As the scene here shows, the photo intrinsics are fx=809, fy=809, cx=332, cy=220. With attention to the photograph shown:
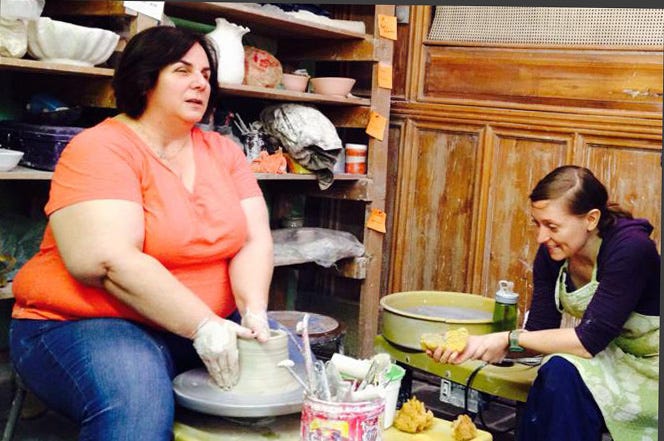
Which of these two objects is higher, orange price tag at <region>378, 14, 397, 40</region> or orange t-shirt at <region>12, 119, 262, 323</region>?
orange price tag at <region>378, 14, 397, 40</region>

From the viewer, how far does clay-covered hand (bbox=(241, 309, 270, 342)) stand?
169 cm

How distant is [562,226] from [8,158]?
134 cm

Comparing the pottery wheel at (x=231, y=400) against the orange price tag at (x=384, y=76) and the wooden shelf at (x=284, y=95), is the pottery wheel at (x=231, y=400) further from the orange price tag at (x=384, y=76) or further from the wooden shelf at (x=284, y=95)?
the orange price tag at (x=384, y=76)

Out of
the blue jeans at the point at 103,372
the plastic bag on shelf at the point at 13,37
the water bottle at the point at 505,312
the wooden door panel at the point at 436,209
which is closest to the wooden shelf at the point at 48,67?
the plastic bag on shelf at the point at 13,37

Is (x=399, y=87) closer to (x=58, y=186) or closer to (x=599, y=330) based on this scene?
(x=599, y=330)

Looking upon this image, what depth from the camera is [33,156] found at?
209 cm

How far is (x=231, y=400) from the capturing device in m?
1.54

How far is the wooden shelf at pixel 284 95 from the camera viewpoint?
8.34 feet

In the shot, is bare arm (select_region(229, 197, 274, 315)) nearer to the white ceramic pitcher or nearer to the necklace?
the necklace

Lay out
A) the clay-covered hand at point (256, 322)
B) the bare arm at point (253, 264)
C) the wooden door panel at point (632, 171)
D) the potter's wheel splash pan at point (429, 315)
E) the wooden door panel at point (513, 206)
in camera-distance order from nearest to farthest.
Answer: the clay-covered hand at point (256, 322) → the bare arm at point (253, 264) → the potter's wheel splash pan at point (429, 315) → the wooden door panel at point (632, 171) → the wooden door panel at point (513, 206)

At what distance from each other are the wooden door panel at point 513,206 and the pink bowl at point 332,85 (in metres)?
0.58

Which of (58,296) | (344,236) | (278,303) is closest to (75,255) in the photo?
(58,296)

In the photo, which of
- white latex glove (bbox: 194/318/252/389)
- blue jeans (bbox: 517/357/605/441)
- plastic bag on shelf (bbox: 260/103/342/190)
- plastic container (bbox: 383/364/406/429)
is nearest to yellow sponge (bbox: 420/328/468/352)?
blue jeans (bbox: 517/357/605/441)

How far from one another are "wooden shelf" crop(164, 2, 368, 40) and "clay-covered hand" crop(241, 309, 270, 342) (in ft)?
3.63
